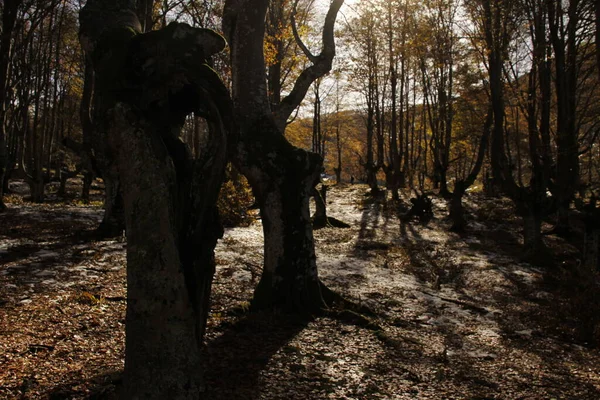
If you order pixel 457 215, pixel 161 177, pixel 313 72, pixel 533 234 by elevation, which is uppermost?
pixel 313 72

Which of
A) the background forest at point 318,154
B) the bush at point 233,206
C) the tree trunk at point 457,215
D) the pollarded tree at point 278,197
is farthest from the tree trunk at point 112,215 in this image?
the tree trunk at point 457,215

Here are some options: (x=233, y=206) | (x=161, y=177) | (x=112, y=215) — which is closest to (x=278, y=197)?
(x=161, y=177)

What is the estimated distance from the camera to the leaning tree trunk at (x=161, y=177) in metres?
2.83

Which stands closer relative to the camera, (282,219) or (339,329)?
(339,329)

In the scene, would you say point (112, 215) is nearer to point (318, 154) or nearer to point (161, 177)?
point (318, 154)

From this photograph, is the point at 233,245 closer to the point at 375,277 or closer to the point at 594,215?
the point at 375,277

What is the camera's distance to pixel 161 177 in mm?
2873

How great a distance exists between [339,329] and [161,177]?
3.57 meters

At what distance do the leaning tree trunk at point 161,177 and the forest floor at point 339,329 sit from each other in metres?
0.84

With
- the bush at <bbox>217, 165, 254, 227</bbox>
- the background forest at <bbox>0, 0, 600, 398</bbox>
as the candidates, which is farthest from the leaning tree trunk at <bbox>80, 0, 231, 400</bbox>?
the bush at <bbox>217, 165, 254, 227</bbox>

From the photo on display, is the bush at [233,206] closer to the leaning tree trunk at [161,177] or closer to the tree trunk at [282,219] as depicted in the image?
the tree trunk at [282,219]

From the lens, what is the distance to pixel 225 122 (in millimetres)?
3309

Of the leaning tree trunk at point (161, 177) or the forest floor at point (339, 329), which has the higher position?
the leaning tree trunk at point (161, 177)

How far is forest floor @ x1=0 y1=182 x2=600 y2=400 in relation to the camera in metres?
3.96
